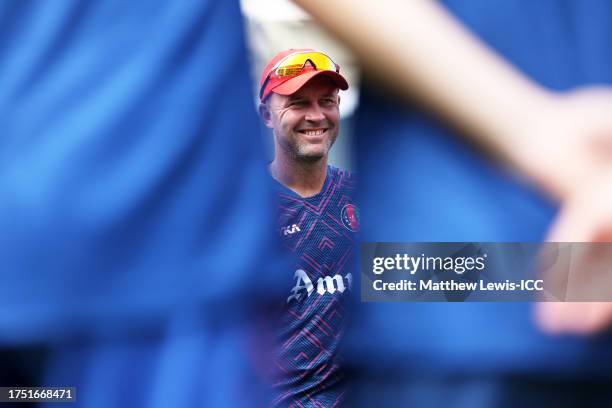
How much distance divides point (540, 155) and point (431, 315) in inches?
11.7

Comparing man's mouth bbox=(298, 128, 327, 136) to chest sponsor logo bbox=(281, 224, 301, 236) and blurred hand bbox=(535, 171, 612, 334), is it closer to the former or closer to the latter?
chest sponsor logo bbox=(281, 224, 301, 236)

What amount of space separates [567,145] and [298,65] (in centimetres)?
42

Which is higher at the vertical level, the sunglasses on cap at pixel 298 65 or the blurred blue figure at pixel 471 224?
the sunglasses on cap at pixel 298 65

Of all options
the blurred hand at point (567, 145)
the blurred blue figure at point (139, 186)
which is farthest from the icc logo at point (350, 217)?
the blurred hand at point (567, 145)

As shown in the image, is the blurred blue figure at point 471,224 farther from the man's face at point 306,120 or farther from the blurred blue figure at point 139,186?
the blurred blue figure at point 139,186

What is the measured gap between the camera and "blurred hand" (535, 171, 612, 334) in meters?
0.93

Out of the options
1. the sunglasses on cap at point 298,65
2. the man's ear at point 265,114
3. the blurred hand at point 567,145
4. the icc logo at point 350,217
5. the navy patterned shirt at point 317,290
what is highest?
the sunglasses on cap at point 298,65

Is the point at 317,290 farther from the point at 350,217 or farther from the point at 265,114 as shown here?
the point at 265,114

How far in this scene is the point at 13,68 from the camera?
3.15 ft

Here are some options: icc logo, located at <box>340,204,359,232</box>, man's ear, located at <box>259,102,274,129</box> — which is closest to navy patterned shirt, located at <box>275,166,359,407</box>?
icc logo, located at <box>340,204,359,232</box>

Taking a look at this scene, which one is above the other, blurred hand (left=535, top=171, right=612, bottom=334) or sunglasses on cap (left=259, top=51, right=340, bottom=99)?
sunglasses on cap (left=259, top=51, right=340, bottom=99)

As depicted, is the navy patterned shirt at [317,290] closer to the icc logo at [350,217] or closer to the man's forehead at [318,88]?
the icc logo at [350,217]

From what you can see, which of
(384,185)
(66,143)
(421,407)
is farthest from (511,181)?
(66,143)

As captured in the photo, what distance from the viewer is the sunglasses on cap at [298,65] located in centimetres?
98
